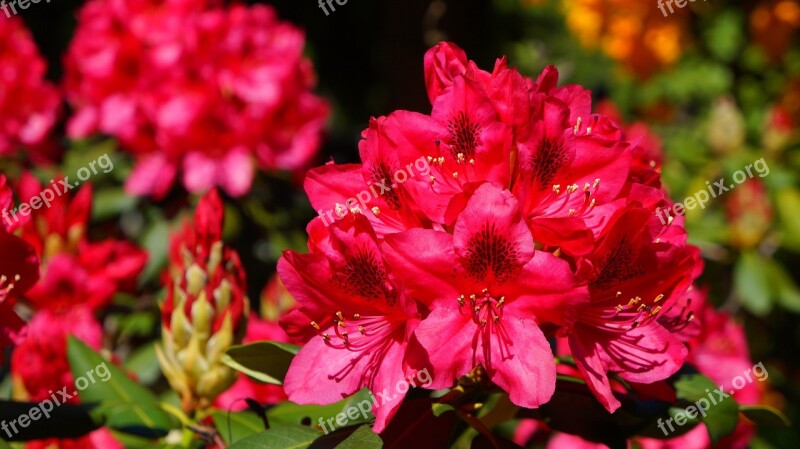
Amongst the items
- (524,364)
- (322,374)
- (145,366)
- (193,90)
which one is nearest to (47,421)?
(322,374)

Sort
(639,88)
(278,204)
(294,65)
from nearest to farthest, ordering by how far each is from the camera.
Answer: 1. (294,65)
2. (278,204)
3. (639,88)

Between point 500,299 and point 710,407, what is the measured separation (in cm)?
33

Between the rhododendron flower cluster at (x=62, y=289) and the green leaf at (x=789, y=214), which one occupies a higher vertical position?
the rhododendron flower cluster at (x=62, y=289)

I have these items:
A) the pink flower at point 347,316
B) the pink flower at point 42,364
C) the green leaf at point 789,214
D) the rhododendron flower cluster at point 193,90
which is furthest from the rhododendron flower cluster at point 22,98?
the green leaf at point 789,214

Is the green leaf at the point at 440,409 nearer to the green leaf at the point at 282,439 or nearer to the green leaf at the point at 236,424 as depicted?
the green leaf at the point at 282,439

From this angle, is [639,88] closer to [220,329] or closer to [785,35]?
[785,35]

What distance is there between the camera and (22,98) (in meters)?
2.27

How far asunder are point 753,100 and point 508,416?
3.23m

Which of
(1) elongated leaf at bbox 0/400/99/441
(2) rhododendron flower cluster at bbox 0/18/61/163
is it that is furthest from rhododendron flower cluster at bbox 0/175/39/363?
(2) rhododendron flower cluster at bbox 0/18/61/163

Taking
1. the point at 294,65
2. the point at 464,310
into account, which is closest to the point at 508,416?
the point at 464,310

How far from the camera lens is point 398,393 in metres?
0.82

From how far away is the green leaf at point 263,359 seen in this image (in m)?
0.97

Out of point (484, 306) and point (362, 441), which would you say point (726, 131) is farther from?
point (362, 441)

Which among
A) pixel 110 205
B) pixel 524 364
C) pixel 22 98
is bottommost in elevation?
pixel 110 205
